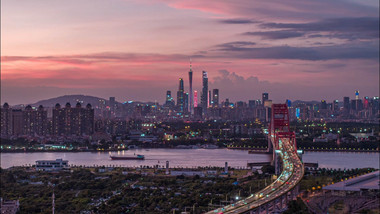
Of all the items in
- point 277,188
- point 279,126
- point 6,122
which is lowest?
point 277,188

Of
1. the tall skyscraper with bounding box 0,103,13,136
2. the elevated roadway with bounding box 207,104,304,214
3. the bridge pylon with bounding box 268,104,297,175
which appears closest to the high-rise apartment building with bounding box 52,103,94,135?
the tall skyscraper with bounding box 0,103,13,136

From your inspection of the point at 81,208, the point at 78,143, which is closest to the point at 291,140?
the point at 81,208

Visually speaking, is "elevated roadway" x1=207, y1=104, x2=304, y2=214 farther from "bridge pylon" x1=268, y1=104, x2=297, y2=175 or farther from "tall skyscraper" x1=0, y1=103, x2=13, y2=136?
"tall skyscraper" x1=0, y1=103, x2=13, y2=136

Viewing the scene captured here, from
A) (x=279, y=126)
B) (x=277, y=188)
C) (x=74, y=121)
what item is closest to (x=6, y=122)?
(x=74, y=121)

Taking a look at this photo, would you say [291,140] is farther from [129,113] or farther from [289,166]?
[129,113]

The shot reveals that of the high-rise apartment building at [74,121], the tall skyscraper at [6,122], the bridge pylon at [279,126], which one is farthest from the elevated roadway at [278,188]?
the tall skyscraper at [6,122]

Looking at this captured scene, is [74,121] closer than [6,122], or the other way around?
[74,121]

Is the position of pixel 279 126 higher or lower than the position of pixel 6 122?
lower

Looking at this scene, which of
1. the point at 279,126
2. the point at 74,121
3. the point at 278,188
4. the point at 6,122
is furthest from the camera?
the point at 6,122

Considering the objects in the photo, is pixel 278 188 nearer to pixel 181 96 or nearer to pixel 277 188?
pixel 277 188
